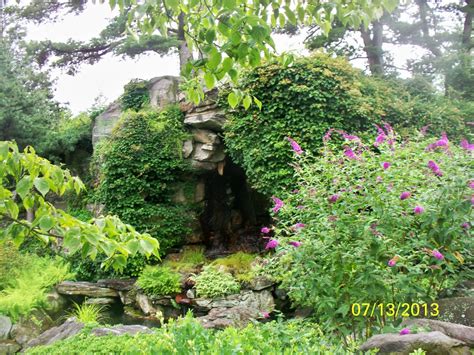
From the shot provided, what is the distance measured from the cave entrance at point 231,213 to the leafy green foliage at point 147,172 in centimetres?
Answer: 130

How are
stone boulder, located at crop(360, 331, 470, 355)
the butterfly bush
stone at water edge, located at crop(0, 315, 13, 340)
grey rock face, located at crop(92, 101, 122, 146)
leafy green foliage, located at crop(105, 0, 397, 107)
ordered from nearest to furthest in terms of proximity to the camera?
leafy green foliage, located at crop(105, 0, 397, 107), stone boulder, located at crop(360, 331, 470, 355), the butterfly bush, stone at water edge, located at crop(0, 315, 13, 340), grey rock face, located at crop(92, 101, 122, 146)

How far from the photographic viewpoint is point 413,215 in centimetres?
343

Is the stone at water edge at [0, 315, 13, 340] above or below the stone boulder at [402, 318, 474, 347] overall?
below

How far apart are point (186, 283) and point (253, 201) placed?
4481mm

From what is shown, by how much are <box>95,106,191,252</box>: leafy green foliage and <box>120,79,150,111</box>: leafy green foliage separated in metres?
0.80

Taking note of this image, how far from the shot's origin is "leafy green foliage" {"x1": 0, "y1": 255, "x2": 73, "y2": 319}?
753cm

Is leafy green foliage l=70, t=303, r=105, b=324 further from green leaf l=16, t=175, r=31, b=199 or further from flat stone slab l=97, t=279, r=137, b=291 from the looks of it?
green leaf l=16, t=175, r=31, b=199

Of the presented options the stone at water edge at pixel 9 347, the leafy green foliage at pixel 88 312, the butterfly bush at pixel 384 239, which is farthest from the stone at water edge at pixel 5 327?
the butterfly bush at pixel 384 239

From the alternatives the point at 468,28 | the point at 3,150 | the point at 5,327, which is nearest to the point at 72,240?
the point at 3,150

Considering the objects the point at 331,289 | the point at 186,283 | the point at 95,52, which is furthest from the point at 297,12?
the point at 95,52

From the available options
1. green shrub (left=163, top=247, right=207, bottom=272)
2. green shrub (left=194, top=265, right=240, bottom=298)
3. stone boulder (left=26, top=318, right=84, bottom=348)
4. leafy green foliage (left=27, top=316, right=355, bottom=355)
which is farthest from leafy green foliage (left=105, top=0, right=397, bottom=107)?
green shrub (left=163, top=247, right=207, bottom=272)

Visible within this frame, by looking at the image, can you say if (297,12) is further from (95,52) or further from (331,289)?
(95,52)

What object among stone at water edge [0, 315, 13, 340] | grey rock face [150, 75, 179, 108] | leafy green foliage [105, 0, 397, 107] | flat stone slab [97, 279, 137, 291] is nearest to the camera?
leafy green foliage [105, 0, 397, 107]

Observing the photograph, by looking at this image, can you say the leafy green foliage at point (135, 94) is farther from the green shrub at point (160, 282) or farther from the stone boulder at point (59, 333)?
the stone boulder at point (59, 333)
